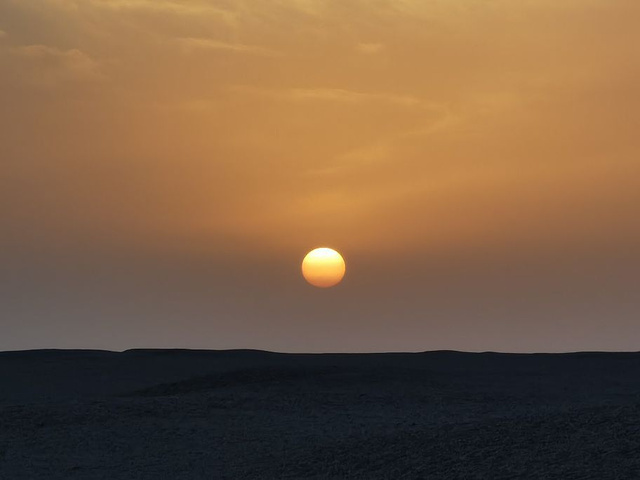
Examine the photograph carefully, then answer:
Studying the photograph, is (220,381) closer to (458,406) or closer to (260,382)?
(260,382)

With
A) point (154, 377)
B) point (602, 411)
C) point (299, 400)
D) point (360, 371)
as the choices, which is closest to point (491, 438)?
point (602, 411)

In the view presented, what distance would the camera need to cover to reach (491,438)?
1912cm

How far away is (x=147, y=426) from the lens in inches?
1019

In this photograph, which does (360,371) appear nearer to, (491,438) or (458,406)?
(458,406)

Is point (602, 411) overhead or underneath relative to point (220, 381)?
underneath

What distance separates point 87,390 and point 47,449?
1657cm

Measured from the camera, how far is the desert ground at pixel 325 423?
1791 centimetres

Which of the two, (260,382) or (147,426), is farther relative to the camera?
(260,382)

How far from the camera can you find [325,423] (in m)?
26.3

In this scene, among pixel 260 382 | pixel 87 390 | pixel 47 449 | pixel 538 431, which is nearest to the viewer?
pixel 538 431

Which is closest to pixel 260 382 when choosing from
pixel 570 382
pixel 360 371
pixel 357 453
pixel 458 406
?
pixel 360 371

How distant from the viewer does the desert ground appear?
17.9 meters

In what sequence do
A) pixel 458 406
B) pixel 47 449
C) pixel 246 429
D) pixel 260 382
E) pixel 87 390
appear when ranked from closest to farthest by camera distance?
1. pixel 47 449
2. pixel 246 429
3. pixel 458 406
4. pixel 260 382
5. pixel 87 390

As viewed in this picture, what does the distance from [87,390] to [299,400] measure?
1177 centimetres
